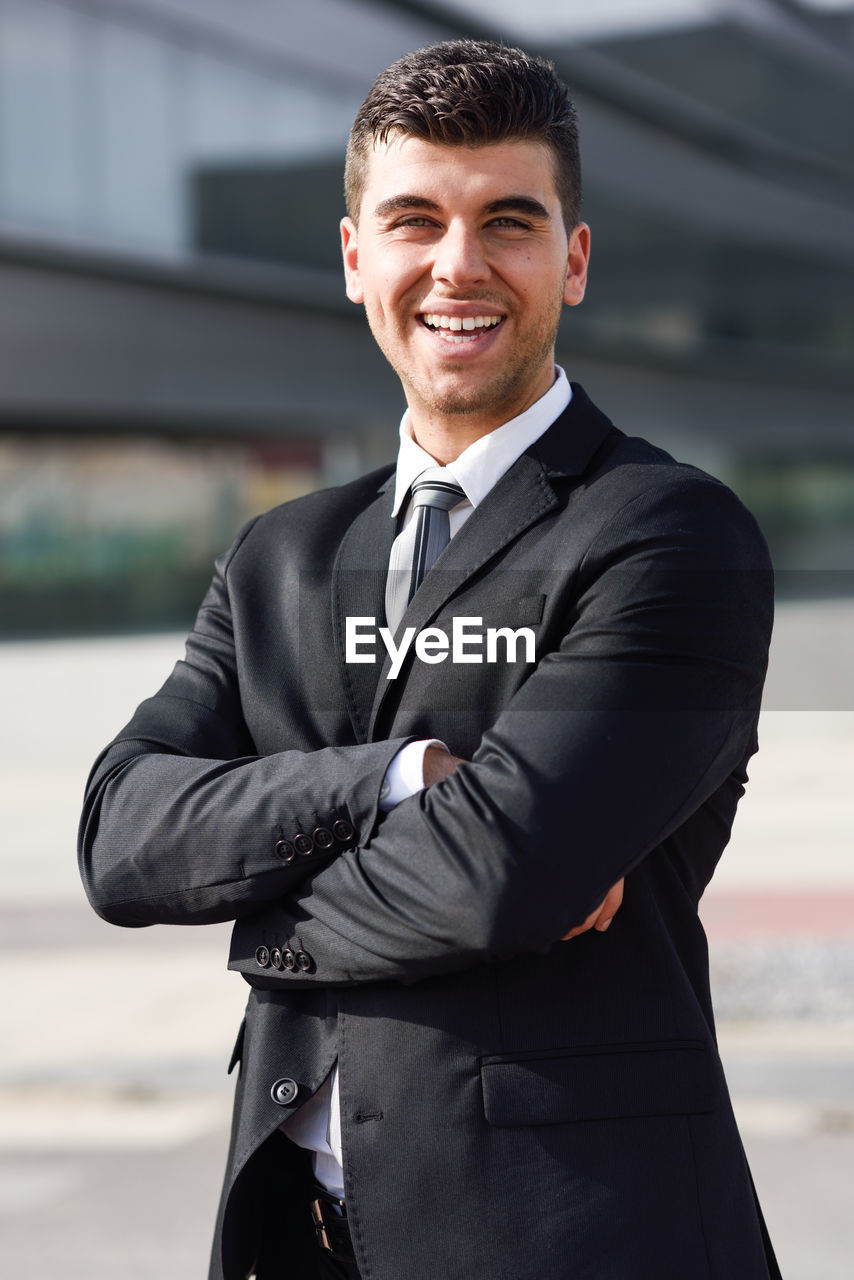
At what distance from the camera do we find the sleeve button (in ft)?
6.84

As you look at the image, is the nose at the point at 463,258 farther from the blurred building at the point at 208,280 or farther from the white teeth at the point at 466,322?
the blurred building at the point at 208,280

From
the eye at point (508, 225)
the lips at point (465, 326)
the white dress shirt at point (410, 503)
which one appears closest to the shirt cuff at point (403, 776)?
the white dress shirt at point (410, 503)

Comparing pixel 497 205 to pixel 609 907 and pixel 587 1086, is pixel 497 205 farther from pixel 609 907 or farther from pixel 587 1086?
pixel 587 1086

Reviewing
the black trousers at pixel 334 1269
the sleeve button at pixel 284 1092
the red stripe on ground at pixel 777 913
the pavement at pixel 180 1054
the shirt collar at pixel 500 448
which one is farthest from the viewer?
the red stripe on ground at pixel 777 913

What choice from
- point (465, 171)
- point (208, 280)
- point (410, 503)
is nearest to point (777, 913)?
point (410, 503)

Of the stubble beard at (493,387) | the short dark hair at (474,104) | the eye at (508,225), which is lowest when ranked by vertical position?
the stubble beard at (493,387)

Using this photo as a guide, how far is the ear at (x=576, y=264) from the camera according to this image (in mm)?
2402

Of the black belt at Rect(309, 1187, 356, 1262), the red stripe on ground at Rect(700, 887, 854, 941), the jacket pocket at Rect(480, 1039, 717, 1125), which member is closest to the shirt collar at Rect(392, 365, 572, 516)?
the jacket pocket at Rect(480, 1039, 717, 1125)

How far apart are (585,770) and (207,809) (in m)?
0.61

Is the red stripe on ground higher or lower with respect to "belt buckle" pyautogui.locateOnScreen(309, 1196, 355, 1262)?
lower

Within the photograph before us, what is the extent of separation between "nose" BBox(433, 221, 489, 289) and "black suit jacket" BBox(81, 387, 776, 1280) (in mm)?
272

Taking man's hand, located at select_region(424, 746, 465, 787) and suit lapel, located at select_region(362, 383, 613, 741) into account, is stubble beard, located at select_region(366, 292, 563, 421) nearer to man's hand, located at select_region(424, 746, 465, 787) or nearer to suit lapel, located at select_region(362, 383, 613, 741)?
suit lapel, located at select_region(362, 383, 613, 741)

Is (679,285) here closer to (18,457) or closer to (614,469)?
(18,457)

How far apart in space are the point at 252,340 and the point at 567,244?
24.4 meters
